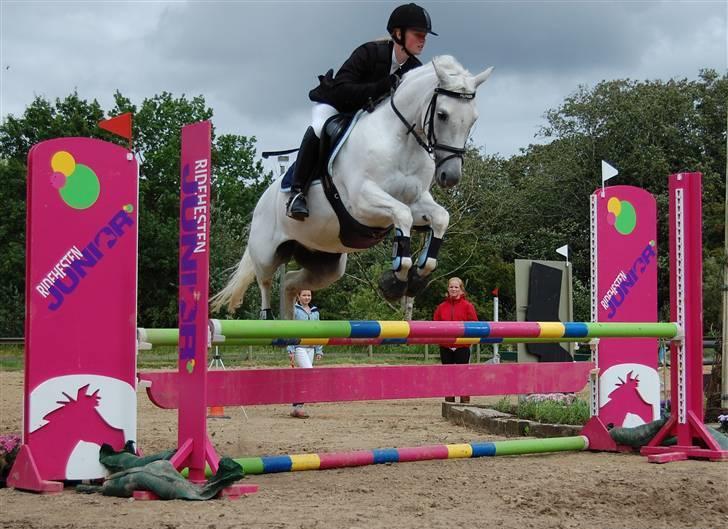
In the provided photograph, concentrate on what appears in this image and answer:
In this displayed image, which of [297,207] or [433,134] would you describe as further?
[297,207]

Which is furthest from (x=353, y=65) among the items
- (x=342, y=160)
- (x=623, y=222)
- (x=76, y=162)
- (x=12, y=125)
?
(x=12, y=125)

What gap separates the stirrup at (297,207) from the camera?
16.1ft

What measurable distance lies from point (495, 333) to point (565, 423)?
2.65 m

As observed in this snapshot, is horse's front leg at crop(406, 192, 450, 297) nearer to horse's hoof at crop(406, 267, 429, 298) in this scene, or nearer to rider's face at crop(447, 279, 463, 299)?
horse's hoof at crop(406, 267, 429, 298)

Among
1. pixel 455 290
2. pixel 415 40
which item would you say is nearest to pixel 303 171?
pixel 415 40

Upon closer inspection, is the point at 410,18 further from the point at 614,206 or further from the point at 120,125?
the point at 614,206

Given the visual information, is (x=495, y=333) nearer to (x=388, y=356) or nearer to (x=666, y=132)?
(x=388, y=356)

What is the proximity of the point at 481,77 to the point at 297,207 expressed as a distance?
1.19 metres

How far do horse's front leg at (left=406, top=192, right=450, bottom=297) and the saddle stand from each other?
180 millimetres

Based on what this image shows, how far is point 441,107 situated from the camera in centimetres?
444

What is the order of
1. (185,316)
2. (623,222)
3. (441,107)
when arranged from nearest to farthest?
(185,316)
(441,107)
(623,222)

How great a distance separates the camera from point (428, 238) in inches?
183

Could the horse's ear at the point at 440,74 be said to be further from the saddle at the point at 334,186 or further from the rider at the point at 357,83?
the saddle at the point at 334,186

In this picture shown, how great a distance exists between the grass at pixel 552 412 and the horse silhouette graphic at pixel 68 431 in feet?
13.1
